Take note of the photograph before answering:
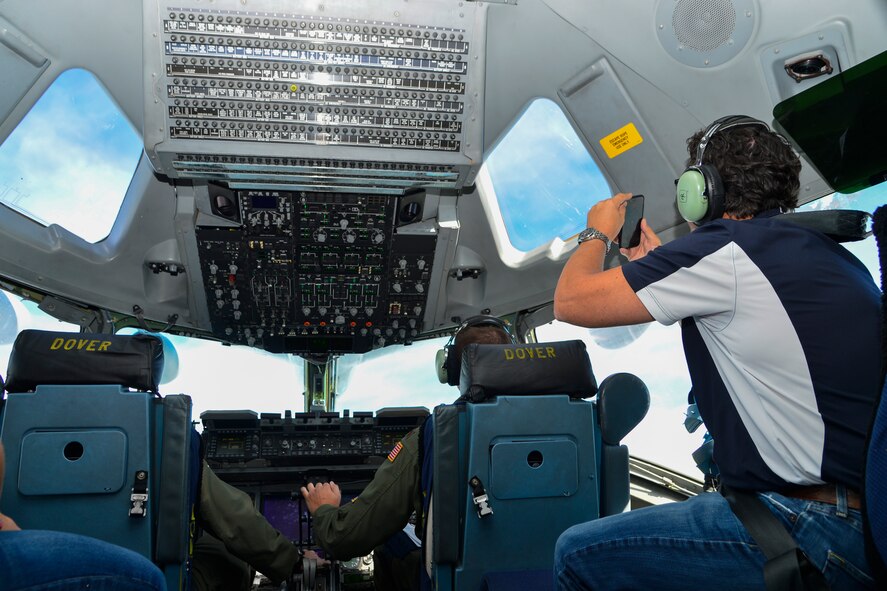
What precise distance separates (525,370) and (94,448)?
1.38 metres

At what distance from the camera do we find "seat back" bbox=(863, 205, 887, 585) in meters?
1.16

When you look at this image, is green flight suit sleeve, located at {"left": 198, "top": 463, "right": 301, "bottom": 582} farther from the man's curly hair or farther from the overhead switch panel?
the man's curly hair

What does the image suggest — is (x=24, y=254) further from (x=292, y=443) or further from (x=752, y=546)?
(x=752, y=546)

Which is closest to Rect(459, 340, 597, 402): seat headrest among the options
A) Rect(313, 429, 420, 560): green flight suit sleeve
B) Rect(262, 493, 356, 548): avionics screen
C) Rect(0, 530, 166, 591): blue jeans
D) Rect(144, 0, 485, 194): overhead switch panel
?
Rect(313, 429, 420, 560): green flight suit sleeve

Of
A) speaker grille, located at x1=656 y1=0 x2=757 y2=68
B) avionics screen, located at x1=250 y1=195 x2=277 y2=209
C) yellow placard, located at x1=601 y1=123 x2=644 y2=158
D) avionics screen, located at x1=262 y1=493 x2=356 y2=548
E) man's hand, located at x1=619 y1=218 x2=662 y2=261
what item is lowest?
avionics screen, located at x1=262 y1=493 x2=356 y2=548

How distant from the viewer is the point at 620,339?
196 inches

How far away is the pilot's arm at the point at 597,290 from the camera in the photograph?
1605 mm

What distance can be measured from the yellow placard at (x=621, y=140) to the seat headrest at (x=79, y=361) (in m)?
2.67

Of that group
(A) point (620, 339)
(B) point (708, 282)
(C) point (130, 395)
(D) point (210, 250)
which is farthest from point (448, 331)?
(B) point (708, 282)

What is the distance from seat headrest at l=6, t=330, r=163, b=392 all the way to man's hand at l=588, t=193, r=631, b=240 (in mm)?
1457

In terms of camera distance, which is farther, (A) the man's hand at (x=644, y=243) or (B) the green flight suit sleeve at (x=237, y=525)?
(B) the green flight suit sleeve at (x=237, y=525)

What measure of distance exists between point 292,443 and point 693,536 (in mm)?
3410

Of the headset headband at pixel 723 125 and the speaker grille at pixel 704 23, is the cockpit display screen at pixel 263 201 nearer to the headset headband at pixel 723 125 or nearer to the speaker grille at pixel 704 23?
the speaker grille at pixel 704 23

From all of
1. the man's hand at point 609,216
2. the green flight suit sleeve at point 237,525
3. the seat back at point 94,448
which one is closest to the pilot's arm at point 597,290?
the man's hand at point 609,216
